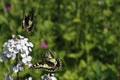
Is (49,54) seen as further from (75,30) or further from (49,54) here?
(75,30)

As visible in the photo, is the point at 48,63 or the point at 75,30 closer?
the point at 48,63

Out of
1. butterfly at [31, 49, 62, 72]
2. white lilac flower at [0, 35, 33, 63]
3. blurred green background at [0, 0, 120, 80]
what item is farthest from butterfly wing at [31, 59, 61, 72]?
blurred green background at [0, 0, 120, 80]

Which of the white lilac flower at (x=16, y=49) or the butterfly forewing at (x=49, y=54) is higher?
the white lilac flower at (x=16, y=49)

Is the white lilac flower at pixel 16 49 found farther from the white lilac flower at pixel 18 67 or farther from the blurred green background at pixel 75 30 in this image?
the blurred green background at pixel 75 30

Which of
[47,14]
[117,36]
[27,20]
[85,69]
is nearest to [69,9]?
[47,14]

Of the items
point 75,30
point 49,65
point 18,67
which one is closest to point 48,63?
point 49,65

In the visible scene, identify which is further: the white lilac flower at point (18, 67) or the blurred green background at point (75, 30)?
the blurred green background at point (75, 30)

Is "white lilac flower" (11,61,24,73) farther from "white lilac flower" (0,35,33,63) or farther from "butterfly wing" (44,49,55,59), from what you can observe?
"butterfly wing" (44,49,55,59)

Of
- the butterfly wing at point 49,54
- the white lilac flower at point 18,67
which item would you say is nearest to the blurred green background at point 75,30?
the white lilac flower at point 18,67

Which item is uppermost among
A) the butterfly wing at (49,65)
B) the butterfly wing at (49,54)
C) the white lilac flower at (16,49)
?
the white lilac flower at (16,49)

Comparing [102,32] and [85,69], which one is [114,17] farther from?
[85,69]
